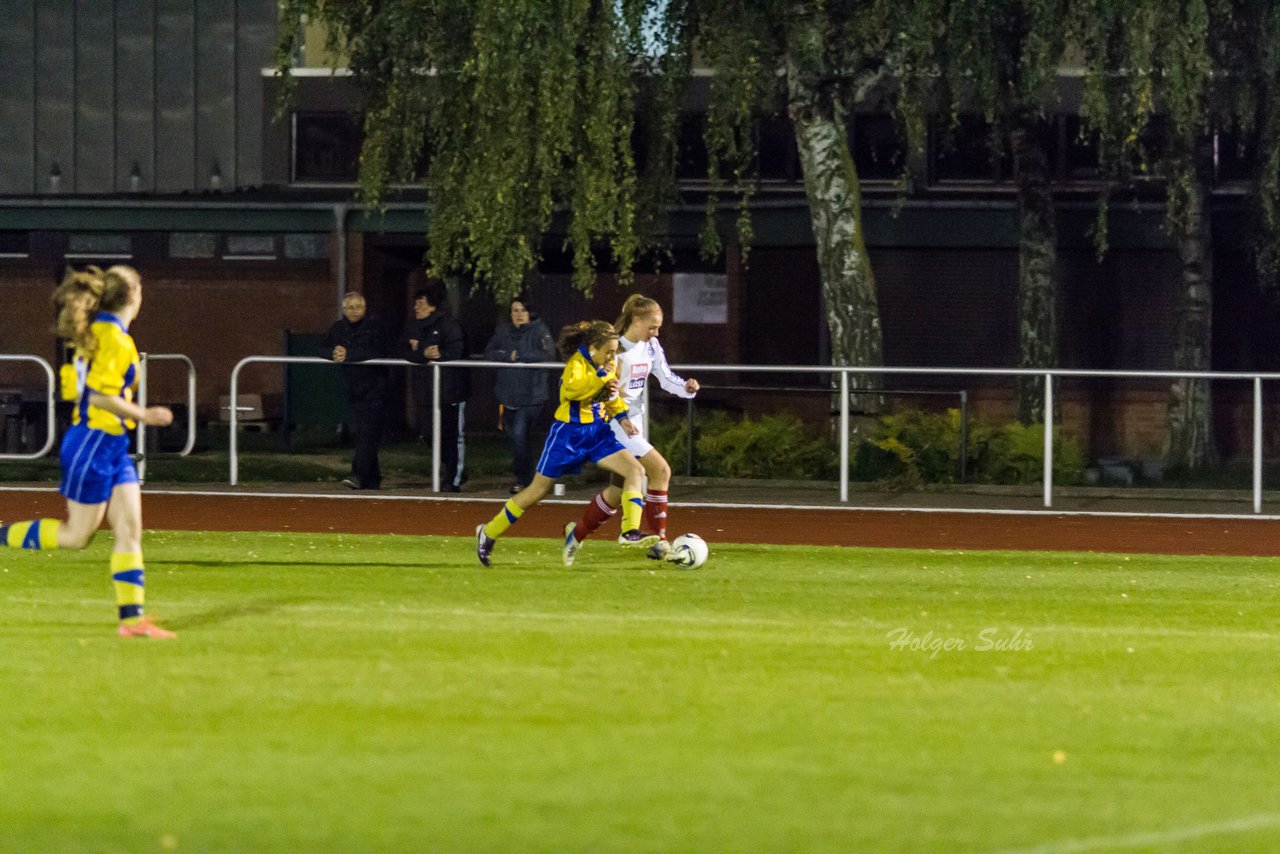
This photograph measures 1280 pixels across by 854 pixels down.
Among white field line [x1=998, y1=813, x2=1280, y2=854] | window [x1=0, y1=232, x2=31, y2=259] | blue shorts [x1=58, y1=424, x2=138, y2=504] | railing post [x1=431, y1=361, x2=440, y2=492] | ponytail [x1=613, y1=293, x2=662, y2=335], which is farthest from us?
window [x1=0, y1=232, x2=31, y2=259]

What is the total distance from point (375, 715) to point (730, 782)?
160 centimetres

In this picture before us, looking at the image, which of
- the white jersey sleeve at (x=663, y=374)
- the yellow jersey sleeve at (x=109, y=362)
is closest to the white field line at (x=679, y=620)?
the yellow jersey sleeve at (x=109, y=362)

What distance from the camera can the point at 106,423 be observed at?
9.16 m

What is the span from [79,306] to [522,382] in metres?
10.5

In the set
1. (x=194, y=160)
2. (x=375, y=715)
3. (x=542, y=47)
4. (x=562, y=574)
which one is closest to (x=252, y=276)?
(x=194, y=160)

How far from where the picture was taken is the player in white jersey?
13.0 meters

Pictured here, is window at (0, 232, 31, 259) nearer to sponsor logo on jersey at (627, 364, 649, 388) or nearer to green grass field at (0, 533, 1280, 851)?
green grass field at (0, 533, 1280, 851)

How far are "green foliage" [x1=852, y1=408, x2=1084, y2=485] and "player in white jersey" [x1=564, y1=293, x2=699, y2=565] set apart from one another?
6.85 m

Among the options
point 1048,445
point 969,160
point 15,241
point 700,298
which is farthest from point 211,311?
point 1048,445

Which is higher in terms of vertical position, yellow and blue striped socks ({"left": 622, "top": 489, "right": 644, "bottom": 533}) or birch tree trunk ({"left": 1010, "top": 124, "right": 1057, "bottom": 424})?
birch tree trunk ({"left": 1010, "top": 124, "right": 1057, "bottom": 424})

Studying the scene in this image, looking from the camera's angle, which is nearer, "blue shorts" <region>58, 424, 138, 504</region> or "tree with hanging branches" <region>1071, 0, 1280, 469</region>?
"blue shorts" <region>58, 424, 138, 504</region>

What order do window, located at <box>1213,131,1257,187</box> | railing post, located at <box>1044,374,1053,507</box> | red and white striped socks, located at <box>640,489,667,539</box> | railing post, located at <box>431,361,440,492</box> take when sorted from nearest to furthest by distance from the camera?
red and white striped socks, located at <box>640,489,667,539</box> → railing post, located at <box>1044,374,1053,507</box> → railing post, located at <box>431,361,440,492</box> → window, located at <box>1213,131,1257,187</box>

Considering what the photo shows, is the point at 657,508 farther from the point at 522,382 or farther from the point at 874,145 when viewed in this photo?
the point at 874,145

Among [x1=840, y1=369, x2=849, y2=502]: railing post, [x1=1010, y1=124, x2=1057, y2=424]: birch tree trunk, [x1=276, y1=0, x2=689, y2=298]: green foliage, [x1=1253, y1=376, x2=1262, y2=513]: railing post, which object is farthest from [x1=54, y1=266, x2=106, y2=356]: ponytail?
[x1=1010, y1=124, x2=1057, y2=424]: birch tree trunk
